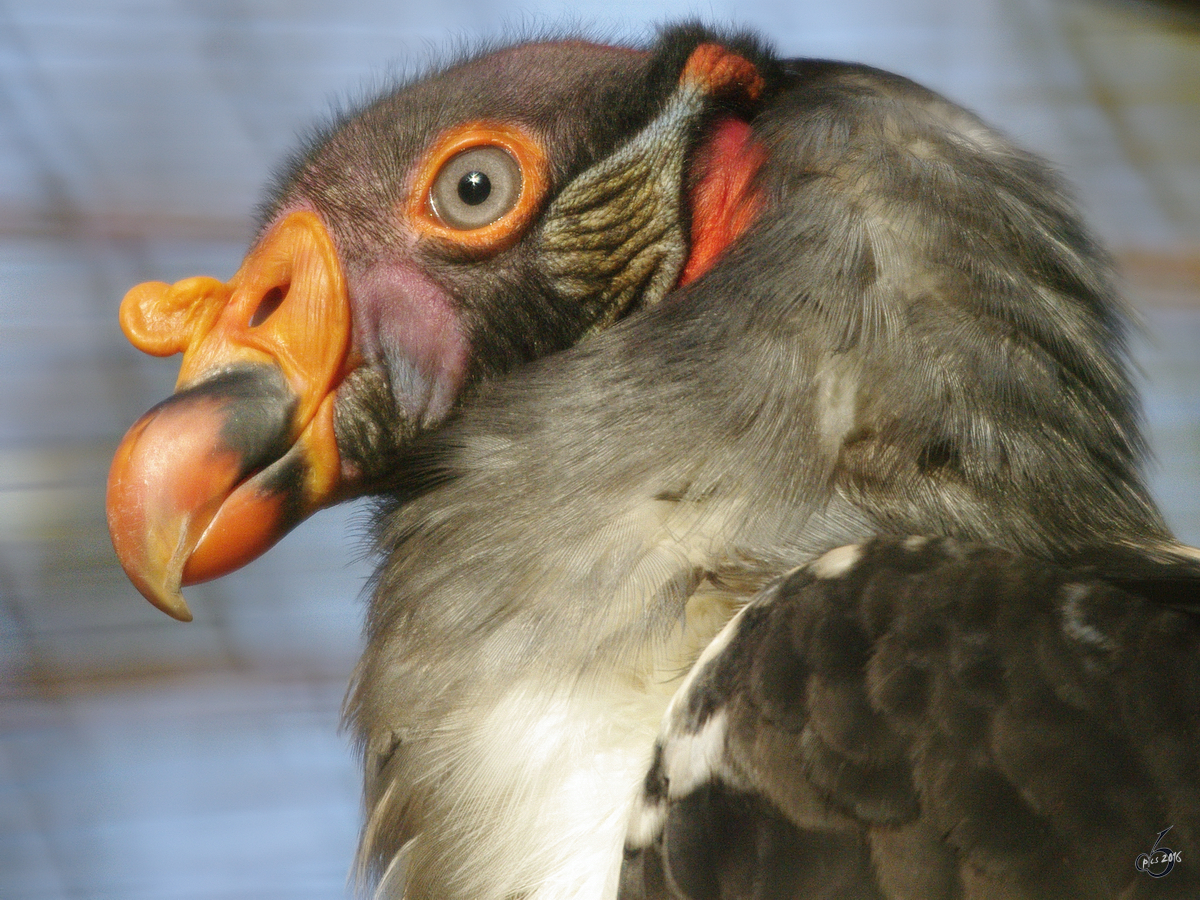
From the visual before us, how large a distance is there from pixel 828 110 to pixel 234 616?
293 centimetres

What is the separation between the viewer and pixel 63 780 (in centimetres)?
364

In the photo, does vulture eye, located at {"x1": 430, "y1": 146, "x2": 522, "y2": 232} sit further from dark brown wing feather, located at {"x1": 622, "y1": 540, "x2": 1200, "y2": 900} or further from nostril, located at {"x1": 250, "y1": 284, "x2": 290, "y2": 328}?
dark brown wing feather, located at {"x1": 622, "y1": 540, "x2": 1200, "y2": 900}

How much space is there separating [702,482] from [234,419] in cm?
53

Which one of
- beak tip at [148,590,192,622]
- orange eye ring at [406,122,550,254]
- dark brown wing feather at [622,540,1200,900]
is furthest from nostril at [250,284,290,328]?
dark brown wing feather at [622,540,1200,900]

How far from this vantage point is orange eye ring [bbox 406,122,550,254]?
1508 millimetres

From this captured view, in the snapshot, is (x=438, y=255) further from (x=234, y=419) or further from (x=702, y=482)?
(x=702, y=482)

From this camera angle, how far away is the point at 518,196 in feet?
5.01

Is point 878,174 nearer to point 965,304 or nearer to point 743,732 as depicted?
point 965,304

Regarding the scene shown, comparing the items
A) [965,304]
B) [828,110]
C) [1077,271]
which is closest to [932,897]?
[965,304]

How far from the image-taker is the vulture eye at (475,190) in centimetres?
152

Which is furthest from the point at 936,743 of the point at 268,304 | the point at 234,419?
the point at 268,304

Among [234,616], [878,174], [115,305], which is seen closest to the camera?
[878,174]

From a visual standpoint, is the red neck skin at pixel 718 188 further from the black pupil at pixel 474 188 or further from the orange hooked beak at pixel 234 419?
the orange hooked beak at pixel 234 419

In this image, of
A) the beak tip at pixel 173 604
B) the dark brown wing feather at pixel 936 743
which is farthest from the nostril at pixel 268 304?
the dark brown wing feather at pixel 936 743
